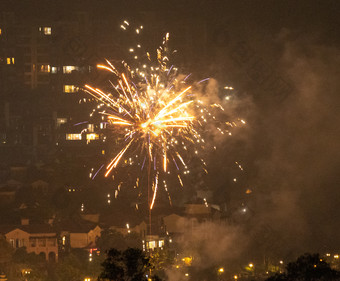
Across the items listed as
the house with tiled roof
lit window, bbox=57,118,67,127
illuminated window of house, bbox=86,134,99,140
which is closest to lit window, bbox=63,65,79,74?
lit window, bbox=57,118,67,127

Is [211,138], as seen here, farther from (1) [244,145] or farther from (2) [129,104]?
(2) [129,104]

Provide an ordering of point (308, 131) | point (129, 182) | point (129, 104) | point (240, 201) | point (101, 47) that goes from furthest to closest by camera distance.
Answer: point (308, 131) < point (101, 47) < point (240, 201) < point (129, 182) < point (129, 104)

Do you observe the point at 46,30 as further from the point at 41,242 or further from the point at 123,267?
the point at 123,267

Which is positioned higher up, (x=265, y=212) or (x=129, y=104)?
(x=129, y=104)

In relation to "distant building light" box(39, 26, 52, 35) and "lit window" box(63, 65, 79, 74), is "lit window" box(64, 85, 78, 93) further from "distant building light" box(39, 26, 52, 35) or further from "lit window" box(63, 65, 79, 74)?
"distant building light" box(39, 26, 52, 35)

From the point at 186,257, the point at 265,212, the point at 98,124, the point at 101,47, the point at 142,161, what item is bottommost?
the point at 186,257

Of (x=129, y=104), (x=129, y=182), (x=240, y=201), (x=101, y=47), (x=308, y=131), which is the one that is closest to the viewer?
(x=129, y=104)

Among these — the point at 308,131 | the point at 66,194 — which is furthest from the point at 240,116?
the point at 66,194

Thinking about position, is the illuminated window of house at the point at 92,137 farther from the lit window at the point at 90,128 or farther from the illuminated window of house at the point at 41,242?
the illuminated window of house at the point at 41,242

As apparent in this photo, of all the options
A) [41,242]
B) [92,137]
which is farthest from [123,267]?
[92,137]
